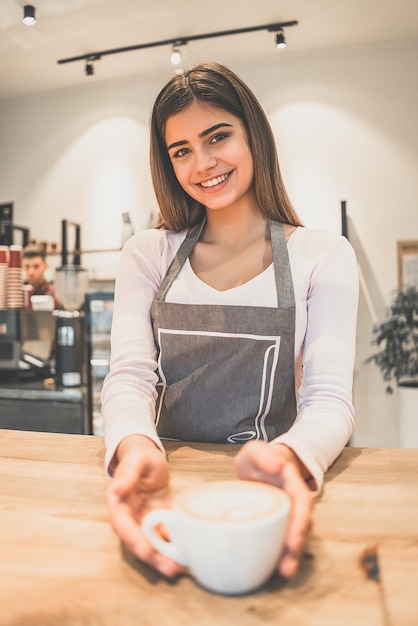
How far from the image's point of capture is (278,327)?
1.17 meters

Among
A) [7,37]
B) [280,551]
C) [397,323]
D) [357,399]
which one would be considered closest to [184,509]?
[280,551]

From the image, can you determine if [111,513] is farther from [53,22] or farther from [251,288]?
[53,22]

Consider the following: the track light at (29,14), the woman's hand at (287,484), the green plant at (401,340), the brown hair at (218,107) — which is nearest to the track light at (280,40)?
the track light at (29,14)

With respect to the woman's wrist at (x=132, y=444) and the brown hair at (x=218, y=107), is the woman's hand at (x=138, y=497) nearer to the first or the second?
the woman's wrist at (x=132, y=444)

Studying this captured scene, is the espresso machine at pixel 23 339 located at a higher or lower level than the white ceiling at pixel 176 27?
lower

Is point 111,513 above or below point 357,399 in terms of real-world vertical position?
above

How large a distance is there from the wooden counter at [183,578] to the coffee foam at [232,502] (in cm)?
7

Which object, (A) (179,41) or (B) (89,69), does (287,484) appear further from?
(B) (89,69)

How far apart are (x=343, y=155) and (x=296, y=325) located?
3421mm

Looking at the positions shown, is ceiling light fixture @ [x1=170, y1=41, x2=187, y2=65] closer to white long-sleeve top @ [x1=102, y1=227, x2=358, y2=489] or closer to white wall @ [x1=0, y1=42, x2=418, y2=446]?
white wall @ [x1=0, y1=42, x2=418, y2=446]

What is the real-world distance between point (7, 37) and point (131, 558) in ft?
14.3

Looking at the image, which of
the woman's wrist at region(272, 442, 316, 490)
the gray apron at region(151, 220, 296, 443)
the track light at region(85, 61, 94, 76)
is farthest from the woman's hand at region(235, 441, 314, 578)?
the track light at region(85, 61, 94, 76)

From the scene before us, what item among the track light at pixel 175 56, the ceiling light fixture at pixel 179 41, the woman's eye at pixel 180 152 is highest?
the ceiling light fixture at pixel 179 41

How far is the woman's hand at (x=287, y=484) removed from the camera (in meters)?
0.49
